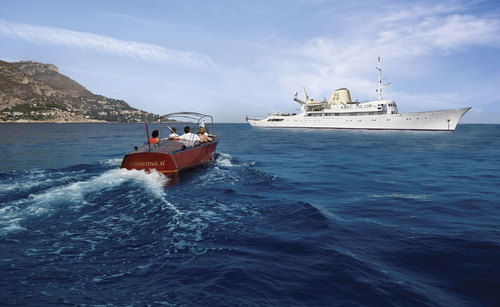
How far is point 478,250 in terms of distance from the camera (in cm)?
516

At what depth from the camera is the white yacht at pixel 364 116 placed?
5812 cm

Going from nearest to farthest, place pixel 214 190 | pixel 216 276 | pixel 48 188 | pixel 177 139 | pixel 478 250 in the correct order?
pixel 216 276, pixel 478 250, pixel 48 188, pixel 214 190, pixel 177 139

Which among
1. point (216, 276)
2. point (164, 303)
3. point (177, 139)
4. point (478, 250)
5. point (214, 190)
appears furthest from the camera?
point (177, 139)

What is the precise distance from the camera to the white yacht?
191ft

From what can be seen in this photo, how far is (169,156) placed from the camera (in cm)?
1204

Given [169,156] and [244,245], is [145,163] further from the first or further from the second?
[244,245]

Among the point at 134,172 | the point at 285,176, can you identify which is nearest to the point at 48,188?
the point at 134,172

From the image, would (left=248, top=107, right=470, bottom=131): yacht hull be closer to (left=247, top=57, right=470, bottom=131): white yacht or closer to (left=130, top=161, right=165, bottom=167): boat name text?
(left=247, top=57, right=470, bottom=131): white yacht

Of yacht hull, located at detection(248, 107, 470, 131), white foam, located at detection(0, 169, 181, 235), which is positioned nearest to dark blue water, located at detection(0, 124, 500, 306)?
white foam, located at detection(0, 169, 181, 235)

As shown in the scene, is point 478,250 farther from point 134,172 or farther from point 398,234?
point 134,172

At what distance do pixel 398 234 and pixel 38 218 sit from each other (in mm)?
9119

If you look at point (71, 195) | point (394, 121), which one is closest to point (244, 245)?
point (71, 195)

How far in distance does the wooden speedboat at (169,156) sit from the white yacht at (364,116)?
197 ft

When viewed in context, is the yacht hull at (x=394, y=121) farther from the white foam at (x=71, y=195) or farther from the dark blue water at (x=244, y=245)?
the white foam at (x=71, y=195)
